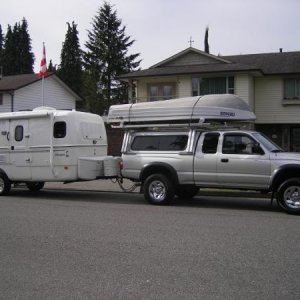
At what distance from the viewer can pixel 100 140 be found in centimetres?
1562

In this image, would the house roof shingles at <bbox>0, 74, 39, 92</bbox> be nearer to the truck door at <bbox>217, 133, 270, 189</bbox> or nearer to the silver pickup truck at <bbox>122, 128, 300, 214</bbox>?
the silver pickup truck at <bbox>122, 128, 300, 214</bbox>

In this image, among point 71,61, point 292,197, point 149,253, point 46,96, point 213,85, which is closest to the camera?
point 149,253

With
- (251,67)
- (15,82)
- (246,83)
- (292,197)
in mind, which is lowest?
(292,197)

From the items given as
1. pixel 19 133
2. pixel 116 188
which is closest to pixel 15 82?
pixel 116 188

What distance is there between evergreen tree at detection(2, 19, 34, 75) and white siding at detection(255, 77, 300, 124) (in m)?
46.8

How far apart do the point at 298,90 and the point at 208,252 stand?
74.9 feet

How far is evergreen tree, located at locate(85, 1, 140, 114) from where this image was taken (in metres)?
49.1

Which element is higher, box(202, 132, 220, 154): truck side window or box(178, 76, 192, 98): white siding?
box(178, 76, 192, 98): white siding

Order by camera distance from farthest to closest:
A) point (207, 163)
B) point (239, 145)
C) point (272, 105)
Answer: point (272, 105) < point (207, 163) < point (239, 145)

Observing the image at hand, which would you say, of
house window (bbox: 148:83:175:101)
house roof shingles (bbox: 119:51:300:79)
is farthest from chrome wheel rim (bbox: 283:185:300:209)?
house window (bbox: 148:83:175:101)

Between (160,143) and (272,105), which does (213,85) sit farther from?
(160,143)

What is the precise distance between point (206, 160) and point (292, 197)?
7.41ft

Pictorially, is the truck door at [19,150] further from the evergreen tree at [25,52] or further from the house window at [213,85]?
the evergreen tree at [25,52]

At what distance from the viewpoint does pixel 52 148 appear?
1466 centimetres
